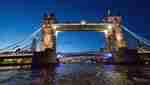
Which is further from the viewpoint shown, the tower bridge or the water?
the tower bridge

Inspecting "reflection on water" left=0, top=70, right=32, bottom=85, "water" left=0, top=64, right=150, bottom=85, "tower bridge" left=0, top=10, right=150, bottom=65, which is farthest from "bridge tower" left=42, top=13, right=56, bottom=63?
"reflection on water" left=0, top=70, right=32, bottom=85

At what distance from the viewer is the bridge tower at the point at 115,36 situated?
149 ft

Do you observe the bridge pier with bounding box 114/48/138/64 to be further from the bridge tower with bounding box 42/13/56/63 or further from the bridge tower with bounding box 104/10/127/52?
the bridge tower with bounding box 42/13/56/63

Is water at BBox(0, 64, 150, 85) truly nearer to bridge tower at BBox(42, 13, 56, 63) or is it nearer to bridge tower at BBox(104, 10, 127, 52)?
bridge tower at BBox(42, 13, 56, 63)

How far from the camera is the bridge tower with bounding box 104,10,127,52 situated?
149ft

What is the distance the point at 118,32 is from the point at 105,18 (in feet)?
25.2

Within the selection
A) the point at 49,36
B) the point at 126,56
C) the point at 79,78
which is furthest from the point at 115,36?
the point at 79,78

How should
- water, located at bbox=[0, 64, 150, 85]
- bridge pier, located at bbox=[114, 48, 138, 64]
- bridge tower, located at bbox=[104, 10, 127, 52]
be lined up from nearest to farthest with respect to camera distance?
1. water, located at bbox=[0, 64, 150, 85]
2. bridge pier, located at bbox=[114, 48, 138, 64]
3. bridge tower, located at bbox=[104, 10, 127, 52]

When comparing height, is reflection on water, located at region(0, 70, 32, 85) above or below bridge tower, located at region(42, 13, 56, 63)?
below

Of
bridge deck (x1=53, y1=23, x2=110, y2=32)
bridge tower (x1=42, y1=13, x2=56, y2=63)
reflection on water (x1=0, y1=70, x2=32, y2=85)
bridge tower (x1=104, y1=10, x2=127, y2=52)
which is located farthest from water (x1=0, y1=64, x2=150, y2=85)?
bridge deck (x1=53, y1=23, x2=110, y2=32)

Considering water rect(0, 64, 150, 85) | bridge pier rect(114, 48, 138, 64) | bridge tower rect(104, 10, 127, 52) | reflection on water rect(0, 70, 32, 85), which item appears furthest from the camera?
bridge tower rect(104, 10, 127, 52)

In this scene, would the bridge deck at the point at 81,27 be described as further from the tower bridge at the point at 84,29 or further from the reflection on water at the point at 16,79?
the reflection on water at the point at 16,79

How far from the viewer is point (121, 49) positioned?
137ft

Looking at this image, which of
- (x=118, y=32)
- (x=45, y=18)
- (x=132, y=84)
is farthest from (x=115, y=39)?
(x=132, y=84)
